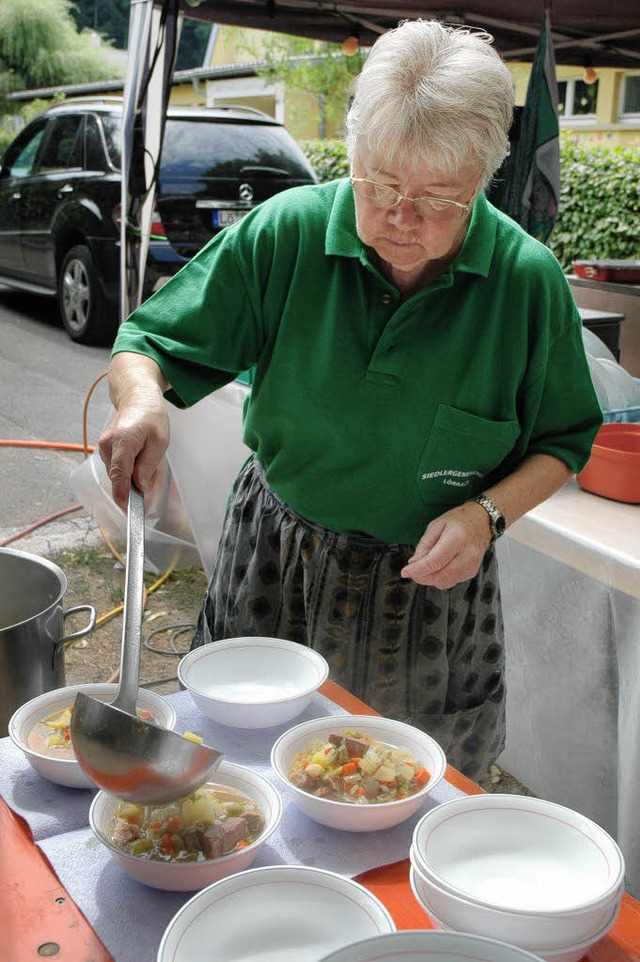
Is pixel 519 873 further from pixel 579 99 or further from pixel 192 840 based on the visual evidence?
pixel 579 99

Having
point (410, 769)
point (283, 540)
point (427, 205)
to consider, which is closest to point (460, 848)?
point (410, 769)

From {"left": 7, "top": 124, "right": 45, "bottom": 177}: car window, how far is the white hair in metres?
7.47

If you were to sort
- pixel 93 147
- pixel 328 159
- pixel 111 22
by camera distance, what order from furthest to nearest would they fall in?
pixel 111 22
pixel 328 159
pixel 93 147

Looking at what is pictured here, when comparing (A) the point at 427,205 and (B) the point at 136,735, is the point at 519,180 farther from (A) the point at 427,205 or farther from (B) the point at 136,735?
(B) the point at 136,735

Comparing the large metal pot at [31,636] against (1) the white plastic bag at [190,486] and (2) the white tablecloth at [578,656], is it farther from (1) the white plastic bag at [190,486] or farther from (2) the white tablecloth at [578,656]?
(2) the white tablecloth at [578,656]

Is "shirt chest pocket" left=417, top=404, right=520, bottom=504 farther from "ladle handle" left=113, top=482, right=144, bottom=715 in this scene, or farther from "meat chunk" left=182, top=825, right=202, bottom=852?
"meat chunk" left=182, top=825, right=202, bottom=852

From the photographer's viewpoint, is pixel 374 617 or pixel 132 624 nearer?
pixel 132 624

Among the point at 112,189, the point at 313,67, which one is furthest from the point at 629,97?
the point at 112,189

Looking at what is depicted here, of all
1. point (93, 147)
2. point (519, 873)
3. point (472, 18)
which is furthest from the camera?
point (93, 147)

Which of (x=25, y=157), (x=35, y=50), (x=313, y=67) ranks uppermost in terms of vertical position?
(x=35, y=50)

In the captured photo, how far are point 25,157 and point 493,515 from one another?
7836 mm

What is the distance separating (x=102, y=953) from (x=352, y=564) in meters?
0.82

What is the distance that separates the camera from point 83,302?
743 centimetres

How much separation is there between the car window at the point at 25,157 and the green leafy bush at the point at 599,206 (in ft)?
15.1
